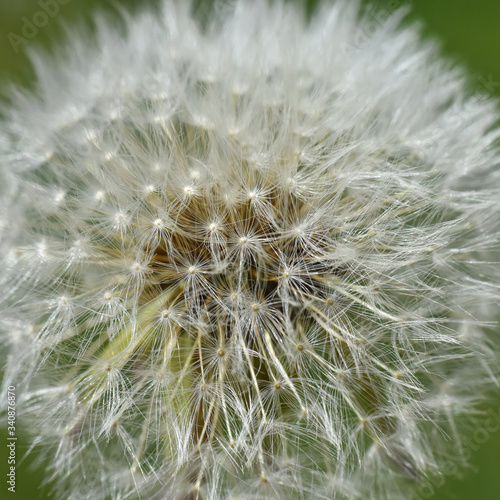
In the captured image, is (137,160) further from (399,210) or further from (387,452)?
(387,452)
